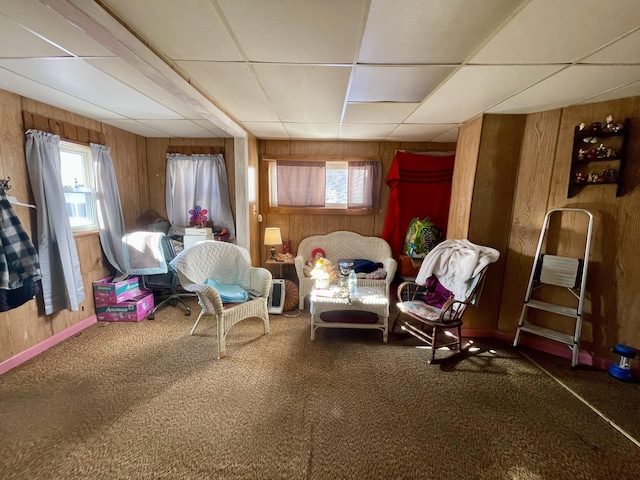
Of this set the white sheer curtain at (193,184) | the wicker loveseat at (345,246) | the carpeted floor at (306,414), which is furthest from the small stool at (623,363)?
the white sheer curtain at (193,184)

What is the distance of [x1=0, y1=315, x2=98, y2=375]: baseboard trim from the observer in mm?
2152

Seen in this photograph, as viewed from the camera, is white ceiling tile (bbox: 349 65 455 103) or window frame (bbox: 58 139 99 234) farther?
window frame (bbox: 58 139 99 234)

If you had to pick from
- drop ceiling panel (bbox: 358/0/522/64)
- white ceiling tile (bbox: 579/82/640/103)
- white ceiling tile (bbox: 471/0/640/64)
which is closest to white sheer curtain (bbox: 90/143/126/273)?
drop ceiling panel (bbox: 358/0/522/64)

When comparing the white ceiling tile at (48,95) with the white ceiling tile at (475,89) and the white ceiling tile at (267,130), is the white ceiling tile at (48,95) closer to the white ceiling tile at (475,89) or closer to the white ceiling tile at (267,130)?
the white ceiling tile at (267,130)

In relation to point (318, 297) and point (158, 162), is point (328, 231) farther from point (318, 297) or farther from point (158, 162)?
point (158, 162)

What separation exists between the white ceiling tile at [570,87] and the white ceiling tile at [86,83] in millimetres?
3061

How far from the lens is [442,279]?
8.82 feet

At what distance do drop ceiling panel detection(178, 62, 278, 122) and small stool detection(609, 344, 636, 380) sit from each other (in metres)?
3.51

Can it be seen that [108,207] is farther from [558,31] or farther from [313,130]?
[558,31]

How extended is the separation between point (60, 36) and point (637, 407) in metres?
4.27

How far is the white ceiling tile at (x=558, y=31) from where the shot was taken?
45.0 inches

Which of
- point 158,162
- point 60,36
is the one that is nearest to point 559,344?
point 60,36

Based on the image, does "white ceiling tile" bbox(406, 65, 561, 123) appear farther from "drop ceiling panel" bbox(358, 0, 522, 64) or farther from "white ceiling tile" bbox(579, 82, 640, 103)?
"white ceiling tile" bbox(579, 82, 640, 103)

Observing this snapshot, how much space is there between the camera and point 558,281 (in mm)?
2342
